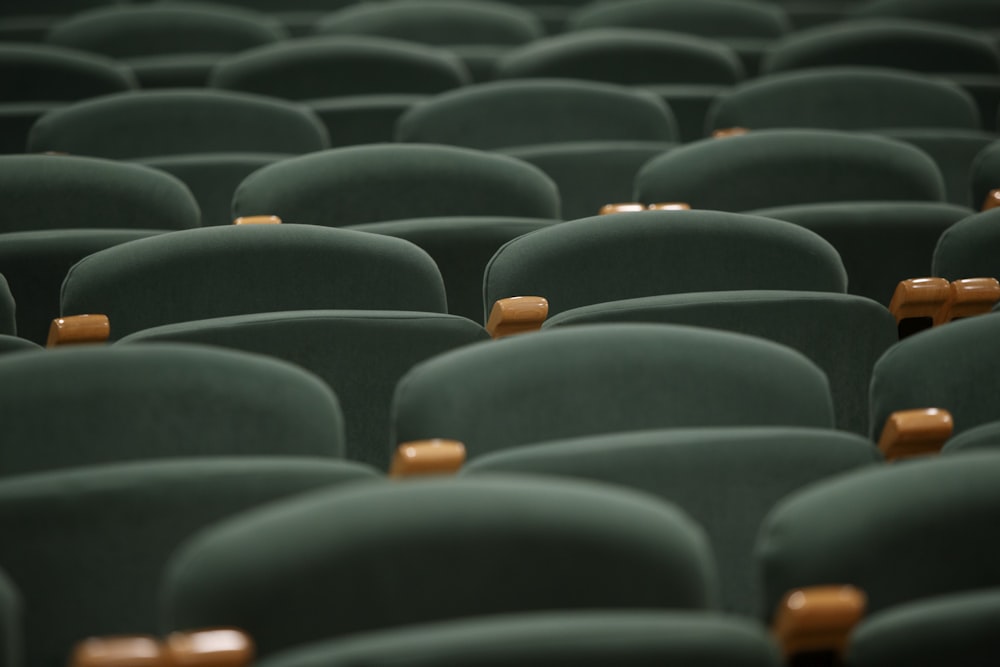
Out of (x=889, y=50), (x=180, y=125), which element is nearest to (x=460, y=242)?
(x=180, y=125)

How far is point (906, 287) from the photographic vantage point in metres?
1.17

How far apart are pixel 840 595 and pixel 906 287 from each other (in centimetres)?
57

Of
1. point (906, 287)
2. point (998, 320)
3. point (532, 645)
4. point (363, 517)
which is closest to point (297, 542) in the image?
point (363, 517)

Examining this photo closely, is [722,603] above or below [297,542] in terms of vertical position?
below

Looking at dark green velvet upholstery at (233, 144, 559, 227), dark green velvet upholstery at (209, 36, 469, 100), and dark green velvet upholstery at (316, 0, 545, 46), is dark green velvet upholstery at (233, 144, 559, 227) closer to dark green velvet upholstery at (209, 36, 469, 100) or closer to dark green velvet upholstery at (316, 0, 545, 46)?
dark green velvet upholstery at (209, 36, 469, 100)

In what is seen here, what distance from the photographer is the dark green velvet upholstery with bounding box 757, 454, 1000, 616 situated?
71 centimetres

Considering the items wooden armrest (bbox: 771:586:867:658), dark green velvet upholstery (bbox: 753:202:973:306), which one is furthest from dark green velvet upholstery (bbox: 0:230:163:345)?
wooden armrest (bbox: 771:586:867:658)

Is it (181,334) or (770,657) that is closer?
(770,657)

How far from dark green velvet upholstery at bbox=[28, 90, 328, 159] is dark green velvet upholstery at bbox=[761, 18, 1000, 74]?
36.9 inches

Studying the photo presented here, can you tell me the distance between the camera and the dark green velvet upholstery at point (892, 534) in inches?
27.9

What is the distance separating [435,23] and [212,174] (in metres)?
1.03

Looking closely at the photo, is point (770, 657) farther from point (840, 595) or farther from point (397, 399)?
point (397, 399)

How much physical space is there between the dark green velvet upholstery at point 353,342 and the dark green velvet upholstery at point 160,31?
1.51 meters

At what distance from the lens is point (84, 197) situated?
4.58 ft
